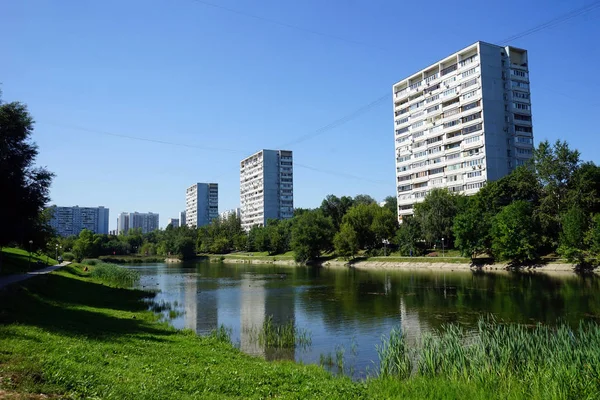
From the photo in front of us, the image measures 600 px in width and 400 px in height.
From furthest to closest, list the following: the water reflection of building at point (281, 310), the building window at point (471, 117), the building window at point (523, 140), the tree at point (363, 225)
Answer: the tree at point (363, 225) < the building window at point (523, 140) < the building window at point (471, 117) < the water reflection of building at point (281, 310)

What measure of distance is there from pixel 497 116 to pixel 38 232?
92.7m

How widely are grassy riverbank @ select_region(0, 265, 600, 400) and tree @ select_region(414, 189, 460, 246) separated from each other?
3005 inches

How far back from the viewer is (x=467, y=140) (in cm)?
10106

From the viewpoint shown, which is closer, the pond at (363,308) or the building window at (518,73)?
the pond at (363,308)

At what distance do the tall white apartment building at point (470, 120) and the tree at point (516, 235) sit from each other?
24017 millimetres

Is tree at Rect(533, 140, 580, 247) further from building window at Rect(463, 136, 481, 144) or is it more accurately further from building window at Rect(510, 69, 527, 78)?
building window at Rect(510, 69, 527, 78)

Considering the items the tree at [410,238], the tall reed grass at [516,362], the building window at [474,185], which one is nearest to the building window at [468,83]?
the building window at [474,185]

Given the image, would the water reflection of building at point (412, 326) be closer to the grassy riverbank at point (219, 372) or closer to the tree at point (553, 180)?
the grassy riverbank at point (219, 372)

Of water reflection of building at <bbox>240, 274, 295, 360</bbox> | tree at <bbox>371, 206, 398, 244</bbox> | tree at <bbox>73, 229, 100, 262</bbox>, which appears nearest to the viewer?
water reflection of building at <bbox>240, 274, 295, 360</bbox>

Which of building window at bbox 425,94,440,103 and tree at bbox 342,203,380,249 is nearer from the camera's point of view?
building window at bbox 425,94,440,103

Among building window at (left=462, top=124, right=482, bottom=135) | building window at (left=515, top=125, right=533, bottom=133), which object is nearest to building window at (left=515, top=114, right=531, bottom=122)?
building window at (left=515, top=125, right=533, bottom=133)

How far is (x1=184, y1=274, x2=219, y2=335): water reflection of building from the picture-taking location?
101ft

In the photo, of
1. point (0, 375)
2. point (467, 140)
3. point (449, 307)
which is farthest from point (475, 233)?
point (0, 375)

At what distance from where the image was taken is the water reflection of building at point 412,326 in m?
24.9
